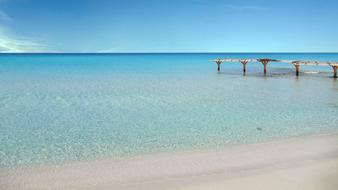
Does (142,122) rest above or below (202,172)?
above

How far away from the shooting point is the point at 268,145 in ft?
25.5

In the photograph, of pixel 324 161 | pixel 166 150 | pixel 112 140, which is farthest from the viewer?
pixel 112 140

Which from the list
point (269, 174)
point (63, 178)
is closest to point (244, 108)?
point (269, 174)

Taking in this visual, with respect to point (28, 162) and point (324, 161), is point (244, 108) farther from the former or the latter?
point (28, 162)

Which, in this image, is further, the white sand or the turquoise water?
the turquoise water

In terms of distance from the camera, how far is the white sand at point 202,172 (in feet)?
17.8

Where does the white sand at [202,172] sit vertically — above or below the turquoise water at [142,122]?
below

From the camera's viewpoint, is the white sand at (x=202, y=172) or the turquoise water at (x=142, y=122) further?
the turquoise water at (x=142, y=122)

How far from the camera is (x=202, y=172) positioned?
6031 mm

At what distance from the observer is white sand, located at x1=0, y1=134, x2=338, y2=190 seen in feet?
17.8

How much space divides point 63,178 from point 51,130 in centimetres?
397

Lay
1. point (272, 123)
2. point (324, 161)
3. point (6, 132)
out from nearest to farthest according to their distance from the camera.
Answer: point (324, 161), point (6, 132), point (272, 123)

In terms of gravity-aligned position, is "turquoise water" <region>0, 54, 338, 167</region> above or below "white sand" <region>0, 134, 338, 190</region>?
above

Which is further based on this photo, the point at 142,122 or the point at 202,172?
the point at 142,122
